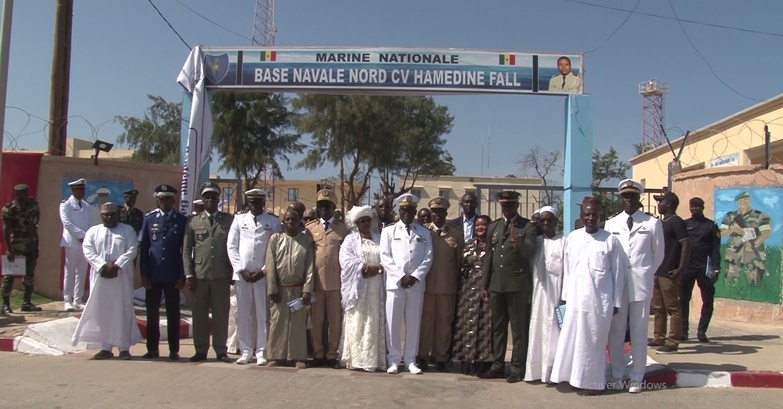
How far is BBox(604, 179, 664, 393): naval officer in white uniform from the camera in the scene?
6.76 metres

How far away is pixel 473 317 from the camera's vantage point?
7309 millimetres

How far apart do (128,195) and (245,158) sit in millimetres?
18319

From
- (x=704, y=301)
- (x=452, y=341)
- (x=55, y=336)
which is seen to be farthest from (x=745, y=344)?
(x=55, y=336)

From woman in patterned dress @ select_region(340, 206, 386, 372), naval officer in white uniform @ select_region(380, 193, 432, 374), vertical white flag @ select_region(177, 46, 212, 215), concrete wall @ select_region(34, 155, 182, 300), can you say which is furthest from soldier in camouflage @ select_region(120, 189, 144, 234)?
naval officer in white uniform @ select_region(380, 193, 432, 374)

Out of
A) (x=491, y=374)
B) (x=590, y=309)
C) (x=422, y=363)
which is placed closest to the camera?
(x=590, y=309)

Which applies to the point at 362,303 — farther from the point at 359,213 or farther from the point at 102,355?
the point at 102,355

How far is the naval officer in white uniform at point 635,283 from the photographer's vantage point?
6758 mm

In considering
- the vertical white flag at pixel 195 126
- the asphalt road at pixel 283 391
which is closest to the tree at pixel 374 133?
the vertical white flag at pixel 195 126

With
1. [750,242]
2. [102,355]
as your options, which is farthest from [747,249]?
[102,355]

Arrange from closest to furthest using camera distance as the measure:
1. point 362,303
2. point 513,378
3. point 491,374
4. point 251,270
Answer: point 513,378, point 491,374, point 362,303, point 251,270

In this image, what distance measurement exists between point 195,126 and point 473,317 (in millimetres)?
6360

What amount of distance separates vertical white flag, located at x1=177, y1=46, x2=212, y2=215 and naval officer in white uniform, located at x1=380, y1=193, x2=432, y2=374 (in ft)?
16.5

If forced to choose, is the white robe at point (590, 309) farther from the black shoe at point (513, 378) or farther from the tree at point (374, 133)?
the tree at point (374, 133)

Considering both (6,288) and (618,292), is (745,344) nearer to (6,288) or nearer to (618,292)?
(618,292)
